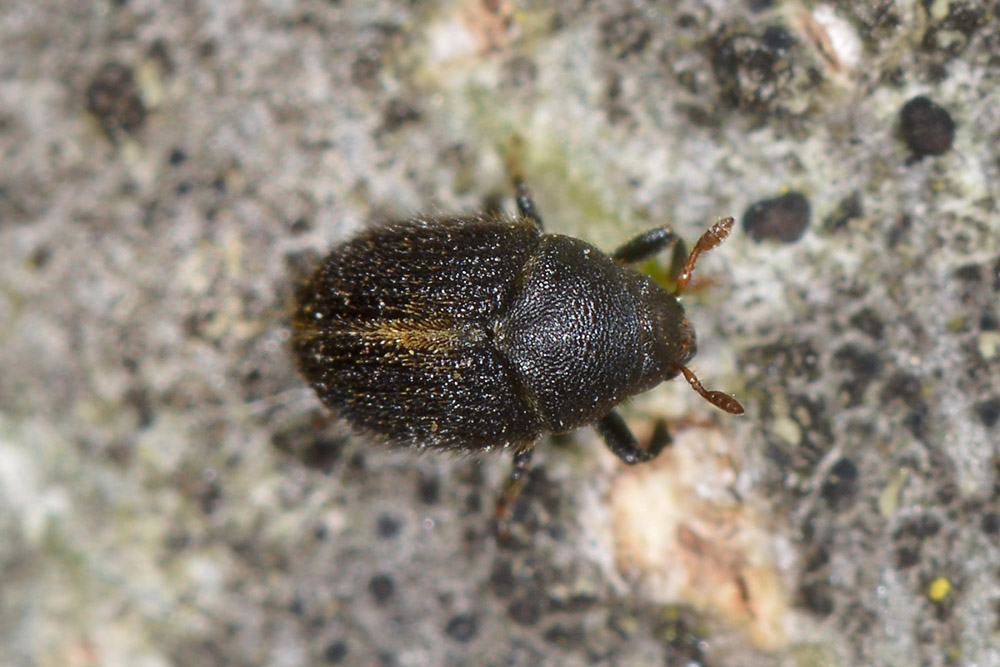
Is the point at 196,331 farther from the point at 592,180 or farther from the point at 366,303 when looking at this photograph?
the point at 592,180

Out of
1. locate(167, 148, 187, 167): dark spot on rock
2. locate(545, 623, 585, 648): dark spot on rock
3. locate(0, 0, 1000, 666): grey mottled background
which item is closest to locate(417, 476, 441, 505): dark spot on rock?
locate(0, 0, 1000, 666): grey mottled background

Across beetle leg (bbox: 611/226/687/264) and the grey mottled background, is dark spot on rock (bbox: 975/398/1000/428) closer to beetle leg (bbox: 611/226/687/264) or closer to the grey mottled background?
the grey mottled background

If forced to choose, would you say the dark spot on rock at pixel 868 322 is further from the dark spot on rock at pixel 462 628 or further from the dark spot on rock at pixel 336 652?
the dark spot on rock at pixel 336 652

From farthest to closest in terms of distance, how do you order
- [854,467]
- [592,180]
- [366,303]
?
1. [592,180]
2. [854,467]
3. [366,303]

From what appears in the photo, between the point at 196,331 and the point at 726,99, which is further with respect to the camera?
the point at 196,331

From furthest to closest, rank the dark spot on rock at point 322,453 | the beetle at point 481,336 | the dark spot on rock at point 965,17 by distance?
the dark spot on rock at point 322,453
the dark spot on rock at point 965,17
the beetle at point 481,336

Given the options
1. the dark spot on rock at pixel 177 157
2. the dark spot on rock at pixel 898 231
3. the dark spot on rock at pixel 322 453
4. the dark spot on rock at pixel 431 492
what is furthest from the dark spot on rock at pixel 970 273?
the dark spot on rock at pixel 177 157

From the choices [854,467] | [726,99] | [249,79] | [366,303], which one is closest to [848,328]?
[854,467]
